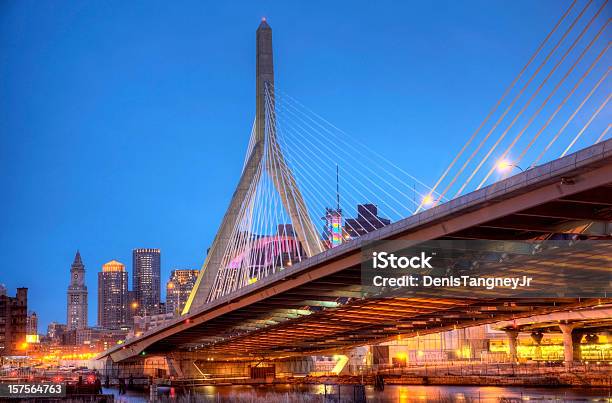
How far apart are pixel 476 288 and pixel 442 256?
7909 millimetres

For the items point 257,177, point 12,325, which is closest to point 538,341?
point 257,177

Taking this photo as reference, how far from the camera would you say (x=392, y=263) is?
3278 cm

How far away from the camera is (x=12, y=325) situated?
172250mm

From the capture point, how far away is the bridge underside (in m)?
21.9

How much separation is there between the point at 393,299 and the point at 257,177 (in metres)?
13.7

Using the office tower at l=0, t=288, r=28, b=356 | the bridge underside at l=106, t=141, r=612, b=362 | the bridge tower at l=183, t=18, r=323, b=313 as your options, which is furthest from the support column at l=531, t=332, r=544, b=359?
the office tower at l=0, t=288, r=28, b=356

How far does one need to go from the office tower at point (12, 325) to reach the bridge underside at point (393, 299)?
Answer: 85439 mm

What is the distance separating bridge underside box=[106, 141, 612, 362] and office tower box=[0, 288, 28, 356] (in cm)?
8544

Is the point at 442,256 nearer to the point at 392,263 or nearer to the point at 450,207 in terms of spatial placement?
the point at 392,263

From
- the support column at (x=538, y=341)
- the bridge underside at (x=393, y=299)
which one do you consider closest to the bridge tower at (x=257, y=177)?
the bridge underside at (x=393, y=299)

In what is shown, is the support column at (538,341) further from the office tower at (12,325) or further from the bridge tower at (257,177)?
the office tower at (12,325)

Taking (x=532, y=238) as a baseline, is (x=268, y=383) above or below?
below

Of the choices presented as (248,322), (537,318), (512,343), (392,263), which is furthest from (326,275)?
(512,343)

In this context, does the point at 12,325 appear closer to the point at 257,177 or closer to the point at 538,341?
the point at 538,341
